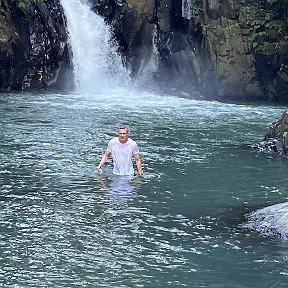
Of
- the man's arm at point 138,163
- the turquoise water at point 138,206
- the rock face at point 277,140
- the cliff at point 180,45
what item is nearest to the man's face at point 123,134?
the man's arm at point 138,163

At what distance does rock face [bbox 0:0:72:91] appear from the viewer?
110 feet

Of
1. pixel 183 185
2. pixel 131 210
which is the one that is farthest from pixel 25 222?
pixel 183 185

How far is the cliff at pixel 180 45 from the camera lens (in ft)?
116

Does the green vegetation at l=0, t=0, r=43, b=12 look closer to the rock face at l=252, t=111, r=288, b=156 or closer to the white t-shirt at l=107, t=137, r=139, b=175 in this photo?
the rock face at l=252, t=111, r=288, b=156

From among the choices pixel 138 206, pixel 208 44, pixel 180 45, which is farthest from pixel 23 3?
pixel 138 206

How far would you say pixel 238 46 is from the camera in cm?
3659

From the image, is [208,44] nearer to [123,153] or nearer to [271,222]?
[123,153]

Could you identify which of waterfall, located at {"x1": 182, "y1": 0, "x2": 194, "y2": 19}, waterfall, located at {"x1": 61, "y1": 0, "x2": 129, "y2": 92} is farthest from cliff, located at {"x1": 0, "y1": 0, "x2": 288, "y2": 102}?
waterfall, located at {"x1": 61, "y1": 0, "x2": 129, "y2": 92}

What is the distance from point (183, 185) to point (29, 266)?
6139mm

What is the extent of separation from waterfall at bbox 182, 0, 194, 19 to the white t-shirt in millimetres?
23505

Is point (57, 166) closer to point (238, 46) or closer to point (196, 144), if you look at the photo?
point (196, 144)

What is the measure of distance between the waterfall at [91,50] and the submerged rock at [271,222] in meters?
25.8

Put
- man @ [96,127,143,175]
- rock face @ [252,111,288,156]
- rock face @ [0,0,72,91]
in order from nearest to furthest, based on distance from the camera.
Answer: man @ [96,127,143,175] < rock face @ [252,111,288,156] < rock face @ [0,0,72,91]

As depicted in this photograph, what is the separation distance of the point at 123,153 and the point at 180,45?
2370cm
